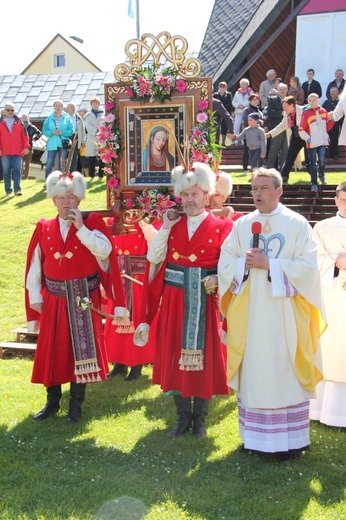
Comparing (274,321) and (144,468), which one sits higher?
(274,321)

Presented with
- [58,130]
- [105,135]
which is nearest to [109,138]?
[105,135]

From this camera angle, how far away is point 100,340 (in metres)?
6.11

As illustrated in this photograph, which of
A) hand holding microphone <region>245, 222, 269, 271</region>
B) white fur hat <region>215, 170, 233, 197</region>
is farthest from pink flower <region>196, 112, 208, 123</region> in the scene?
hand holding microphone <region>245, 222, 269, 271</region>

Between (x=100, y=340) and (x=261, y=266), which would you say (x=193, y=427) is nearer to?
(x=100, y=340)

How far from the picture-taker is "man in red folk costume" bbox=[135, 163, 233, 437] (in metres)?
5.66

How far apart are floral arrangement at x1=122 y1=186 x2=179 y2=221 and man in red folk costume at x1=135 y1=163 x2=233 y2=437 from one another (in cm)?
75

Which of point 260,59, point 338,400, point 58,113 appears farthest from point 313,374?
point 260,59

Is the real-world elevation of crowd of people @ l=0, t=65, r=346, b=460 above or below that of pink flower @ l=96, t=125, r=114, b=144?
below

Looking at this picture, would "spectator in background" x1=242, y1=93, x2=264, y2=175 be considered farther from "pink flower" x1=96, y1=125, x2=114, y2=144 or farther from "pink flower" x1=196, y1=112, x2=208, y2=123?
"pink flower" x1=196, y1=112, x2=208, y2=123

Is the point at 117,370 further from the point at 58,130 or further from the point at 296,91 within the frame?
the point at 296,91

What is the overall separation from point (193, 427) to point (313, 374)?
3.80 ft

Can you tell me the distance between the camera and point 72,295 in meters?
6.00

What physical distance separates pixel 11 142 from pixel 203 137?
10062mm

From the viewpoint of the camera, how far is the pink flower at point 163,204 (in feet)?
21.5
